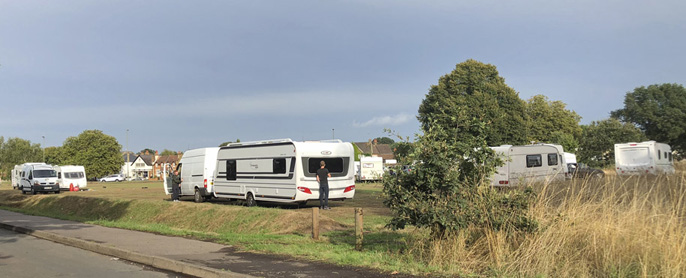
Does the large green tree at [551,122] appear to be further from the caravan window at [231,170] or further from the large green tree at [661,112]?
the caravan window at [231,170]

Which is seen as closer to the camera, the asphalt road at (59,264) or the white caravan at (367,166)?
the asphalt road at (59,264)

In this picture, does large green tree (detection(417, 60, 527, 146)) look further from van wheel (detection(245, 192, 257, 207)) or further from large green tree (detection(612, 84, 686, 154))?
van wheel (detection(245, 192, 257, 207))

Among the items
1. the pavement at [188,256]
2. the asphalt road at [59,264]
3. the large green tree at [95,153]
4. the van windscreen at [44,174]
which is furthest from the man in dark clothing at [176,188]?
the large green tree at [95,153]

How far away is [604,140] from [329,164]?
44.4 meters

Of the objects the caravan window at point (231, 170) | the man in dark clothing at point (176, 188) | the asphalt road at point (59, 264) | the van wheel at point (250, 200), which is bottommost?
the asphalt road at point (59, 264)

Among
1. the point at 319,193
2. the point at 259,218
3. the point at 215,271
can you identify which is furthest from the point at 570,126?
the point at 215,271

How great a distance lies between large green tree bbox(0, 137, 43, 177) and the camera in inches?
3474

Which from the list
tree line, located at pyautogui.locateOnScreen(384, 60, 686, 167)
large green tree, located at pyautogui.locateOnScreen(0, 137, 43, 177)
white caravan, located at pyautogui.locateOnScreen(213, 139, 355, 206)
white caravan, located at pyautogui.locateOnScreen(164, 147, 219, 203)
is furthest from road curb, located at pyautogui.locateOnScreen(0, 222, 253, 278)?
large green tree, located at pyautogui.locateOnScreen(0, 137, 43, 177)

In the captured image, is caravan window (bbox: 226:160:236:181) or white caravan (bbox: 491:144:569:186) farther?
white caravan (bbox: 491:144:569:186)

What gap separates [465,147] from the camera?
27.7ft

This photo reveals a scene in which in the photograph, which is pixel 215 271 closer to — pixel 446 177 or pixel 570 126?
pixel 446 177

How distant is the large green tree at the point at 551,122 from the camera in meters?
60.0

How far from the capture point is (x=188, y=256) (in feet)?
30.9

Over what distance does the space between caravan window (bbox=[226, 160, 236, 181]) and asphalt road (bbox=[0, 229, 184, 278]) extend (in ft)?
31.3
